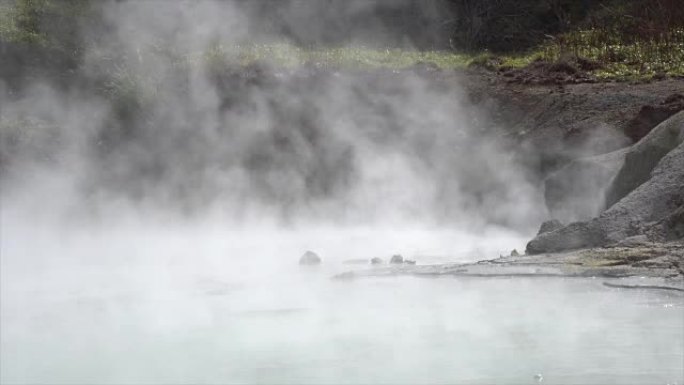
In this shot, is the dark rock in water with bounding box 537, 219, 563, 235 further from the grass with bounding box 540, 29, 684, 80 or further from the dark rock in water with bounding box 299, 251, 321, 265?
the grass with bounding box 540, 29, 684, 80

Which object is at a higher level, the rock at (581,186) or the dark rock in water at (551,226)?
the rock at (581,186)

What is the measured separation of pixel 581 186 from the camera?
8.47m

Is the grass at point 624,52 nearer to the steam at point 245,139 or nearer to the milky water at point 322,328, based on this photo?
the steam at point 245,139

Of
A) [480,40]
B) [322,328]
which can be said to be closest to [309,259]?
[322,328]

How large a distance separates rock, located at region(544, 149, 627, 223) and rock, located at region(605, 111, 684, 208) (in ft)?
2.05

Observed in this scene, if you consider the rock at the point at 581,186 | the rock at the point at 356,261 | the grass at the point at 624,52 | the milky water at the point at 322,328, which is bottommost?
the milky water at the point at 322,328

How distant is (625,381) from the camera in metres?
3.20

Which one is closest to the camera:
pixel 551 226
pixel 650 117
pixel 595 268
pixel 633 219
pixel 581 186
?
pixel 595 268

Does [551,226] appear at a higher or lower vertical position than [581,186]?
lower

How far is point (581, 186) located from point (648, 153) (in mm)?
1254

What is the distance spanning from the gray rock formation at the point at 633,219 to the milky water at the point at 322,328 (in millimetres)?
1111

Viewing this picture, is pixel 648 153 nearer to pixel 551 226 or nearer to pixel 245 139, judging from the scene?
pixel 551 226

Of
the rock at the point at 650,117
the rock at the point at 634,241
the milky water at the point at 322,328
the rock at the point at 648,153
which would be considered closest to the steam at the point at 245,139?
the rock at the point at 650,117

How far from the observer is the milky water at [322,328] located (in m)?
3.51
